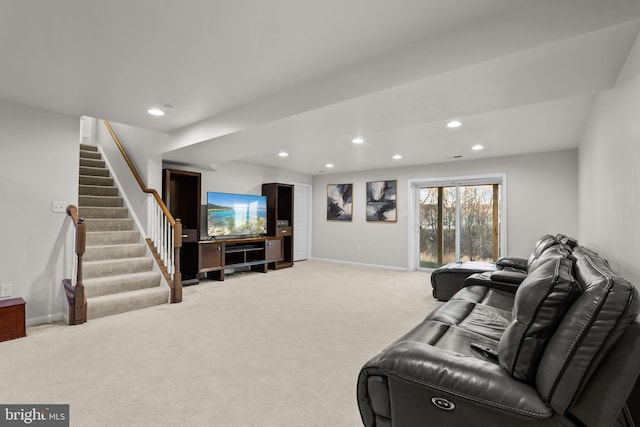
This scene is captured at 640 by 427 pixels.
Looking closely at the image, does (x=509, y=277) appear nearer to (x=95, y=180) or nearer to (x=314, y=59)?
(x=314, y=59)

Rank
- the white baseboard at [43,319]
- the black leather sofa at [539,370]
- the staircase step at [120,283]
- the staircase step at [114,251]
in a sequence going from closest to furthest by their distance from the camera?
the black leather sofa at [539,370]
the white baseboard at [43,319]
the staircase step at [120,283]
the staircase step at [114,251]

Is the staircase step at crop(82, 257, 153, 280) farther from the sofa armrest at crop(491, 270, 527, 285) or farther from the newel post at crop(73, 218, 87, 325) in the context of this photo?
the sofa armrest at crop(491, 270, 527, 285)

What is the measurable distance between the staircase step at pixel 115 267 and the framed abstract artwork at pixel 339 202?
4.47 m

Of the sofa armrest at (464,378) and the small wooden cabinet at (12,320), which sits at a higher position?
the sofa armrest at (464,378)

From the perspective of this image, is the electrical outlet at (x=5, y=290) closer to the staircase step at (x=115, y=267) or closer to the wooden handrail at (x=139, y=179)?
the staircase step at (x=115, y=267)

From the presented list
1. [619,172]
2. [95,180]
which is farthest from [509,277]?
[95,180]

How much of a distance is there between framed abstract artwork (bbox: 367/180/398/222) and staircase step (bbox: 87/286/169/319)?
4.60m

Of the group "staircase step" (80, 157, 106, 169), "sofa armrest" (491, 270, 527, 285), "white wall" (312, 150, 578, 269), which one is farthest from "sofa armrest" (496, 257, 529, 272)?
"staircase step" (80, 157, 106, 169)

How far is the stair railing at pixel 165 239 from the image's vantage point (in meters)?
4.21

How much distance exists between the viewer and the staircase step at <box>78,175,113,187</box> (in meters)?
5.21

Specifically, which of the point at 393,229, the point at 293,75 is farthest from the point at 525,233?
the point at 293,75

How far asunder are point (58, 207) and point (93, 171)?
87.7 inches

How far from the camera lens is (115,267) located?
4137 millimetres

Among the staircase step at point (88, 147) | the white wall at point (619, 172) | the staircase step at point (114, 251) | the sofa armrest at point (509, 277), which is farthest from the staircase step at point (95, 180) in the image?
the white wall at point (619, 172)
